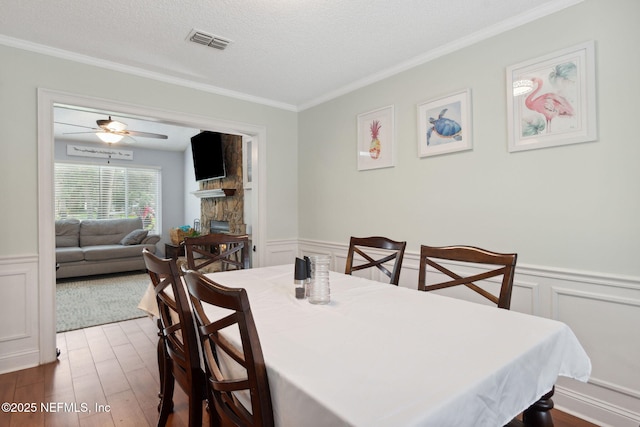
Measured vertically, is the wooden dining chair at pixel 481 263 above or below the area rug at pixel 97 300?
above

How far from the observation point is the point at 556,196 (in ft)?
6.45

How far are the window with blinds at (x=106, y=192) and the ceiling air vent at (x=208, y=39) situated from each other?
17.9 ft

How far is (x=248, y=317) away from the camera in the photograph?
2.70 feet

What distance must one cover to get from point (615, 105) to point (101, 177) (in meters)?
7.70

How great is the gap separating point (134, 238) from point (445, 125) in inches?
227

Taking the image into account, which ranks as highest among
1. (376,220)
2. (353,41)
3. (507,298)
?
(353,41)

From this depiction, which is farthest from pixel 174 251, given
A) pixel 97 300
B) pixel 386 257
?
pixel 386 257

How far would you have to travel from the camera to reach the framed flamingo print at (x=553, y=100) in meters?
1.83

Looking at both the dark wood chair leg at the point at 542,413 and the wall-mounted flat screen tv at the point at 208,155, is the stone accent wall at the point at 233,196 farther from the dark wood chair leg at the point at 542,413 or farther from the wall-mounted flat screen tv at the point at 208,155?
the dark wood chair leg at the point at 542,413

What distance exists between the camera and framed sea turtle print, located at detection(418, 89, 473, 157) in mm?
2387

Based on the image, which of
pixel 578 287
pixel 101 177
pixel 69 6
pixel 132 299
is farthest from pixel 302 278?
pixel 101 177

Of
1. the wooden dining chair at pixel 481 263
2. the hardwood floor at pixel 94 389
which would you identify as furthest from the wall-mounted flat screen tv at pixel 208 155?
the wooden dining chair at pixel 481 263

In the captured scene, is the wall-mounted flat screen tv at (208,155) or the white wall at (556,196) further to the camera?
the wall-mounted flat screen tv at (208,155)

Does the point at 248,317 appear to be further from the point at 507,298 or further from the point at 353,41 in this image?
the point at 353,41
